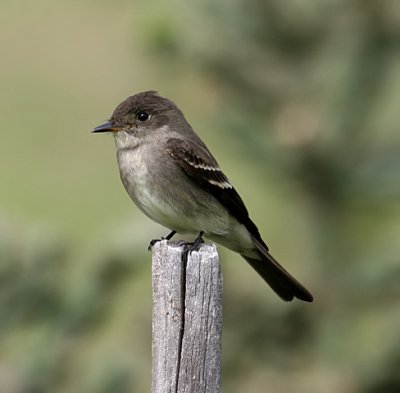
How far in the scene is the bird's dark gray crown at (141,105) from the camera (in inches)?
251

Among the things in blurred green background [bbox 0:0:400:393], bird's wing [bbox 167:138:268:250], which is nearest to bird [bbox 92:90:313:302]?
bird's wing [bbox 167:138:268:250]

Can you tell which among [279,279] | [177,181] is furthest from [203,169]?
[279,279]

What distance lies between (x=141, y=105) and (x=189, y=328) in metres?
2.26

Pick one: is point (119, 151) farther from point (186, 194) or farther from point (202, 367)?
point (202, 367)

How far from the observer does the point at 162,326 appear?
4418 millimetres

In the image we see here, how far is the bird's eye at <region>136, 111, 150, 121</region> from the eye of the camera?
6.42 metres

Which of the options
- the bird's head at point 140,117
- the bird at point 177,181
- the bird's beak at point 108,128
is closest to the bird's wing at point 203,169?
the bird at point 177,181

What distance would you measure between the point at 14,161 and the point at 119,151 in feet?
33.4

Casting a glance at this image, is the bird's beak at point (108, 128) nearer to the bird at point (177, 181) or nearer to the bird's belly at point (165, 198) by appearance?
the bird at point (177, 181)

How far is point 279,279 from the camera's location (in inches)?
251

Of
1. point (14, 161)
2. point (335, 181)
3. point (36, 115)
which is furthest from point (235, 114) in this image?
point (36, 115)

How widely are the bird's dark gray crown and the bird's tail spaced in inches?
34.0

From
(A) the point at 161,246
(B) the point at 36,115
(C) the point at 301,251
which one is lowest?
(A) the point at 161,246

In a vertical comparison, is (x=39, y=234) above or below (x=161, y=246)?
above
